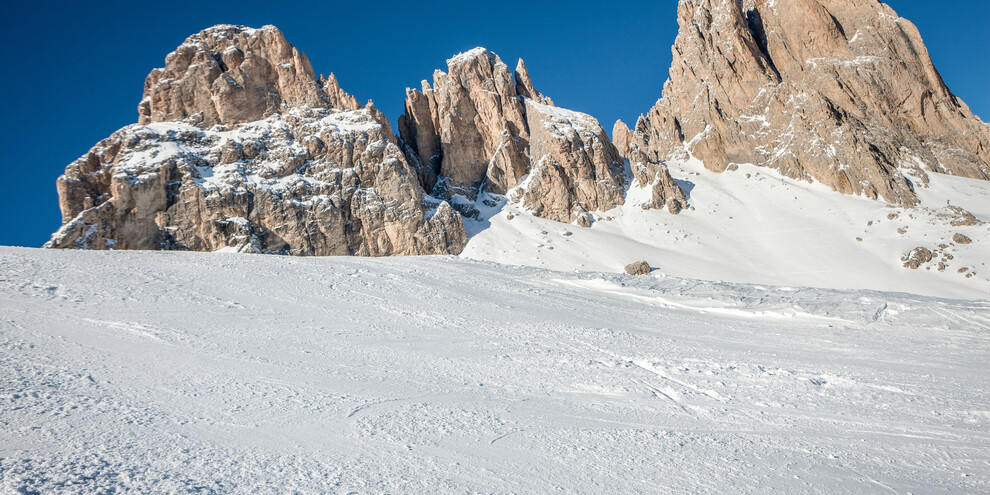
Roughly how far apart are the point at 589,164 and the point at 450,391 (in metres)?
72.3

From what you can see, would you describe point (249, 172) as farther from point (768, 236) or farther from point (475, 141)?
point (768, 236)

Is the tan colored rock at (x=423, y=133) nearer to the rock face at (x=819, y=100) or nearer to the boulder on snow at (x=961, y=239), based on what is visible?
the rock face at (x=819, y=100)

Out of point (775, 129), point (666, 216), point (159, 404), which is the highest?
point (775, 129)

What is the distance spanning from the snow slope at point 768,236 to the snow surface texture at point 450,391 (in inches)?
1460

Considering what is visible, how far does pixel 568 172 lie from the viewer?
255 ft

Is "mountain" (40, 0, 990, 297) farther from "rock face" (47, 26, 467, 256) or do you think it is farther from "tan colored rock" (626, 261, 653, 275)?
"tan colored rock" (626, 261, 653, 275)

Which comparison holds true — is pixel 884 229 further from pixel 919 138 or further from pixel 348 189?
pixel 348 189

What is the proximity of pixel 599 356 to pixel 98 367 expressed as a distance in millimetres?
9991

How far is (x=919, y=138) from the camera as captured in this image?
244ft

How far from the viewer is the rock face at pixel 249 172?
→ 64062 millimetres

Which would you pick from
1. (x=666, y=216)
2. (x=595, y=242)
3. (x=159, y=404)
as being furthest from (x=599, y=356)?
(x=666, y=216)

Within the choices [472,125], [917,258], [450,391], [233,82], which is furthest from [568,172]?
[450,391]

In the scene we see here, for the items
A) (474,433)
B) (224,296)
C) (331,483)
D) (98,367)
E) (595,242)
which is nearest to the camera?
(331,483)

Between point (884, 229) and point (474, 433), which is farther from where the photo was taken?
point (884, 229)
